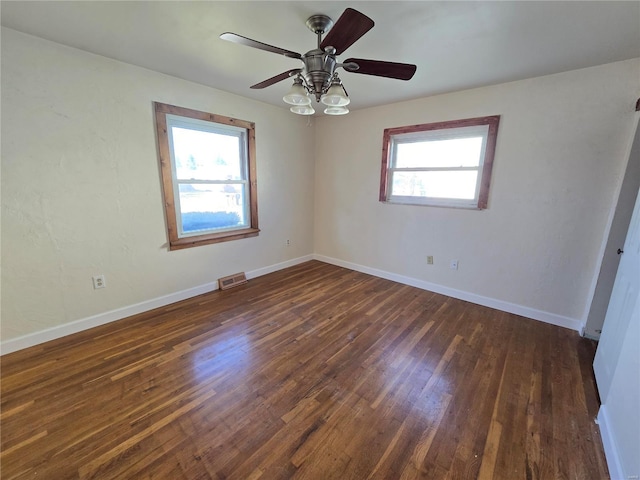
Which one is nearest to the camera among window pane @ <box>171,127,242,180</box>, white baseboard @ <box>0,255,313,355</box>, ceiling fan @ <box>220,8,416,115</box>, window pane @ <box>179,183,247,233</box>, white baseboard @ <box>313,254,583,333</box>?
ceiling fan @ <box>220,8,416,115</box>

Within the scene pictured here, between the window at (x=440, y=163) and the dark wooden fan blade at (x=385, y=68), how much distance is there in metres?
1.57

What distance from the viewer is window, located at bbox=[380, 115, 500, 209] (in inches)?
112

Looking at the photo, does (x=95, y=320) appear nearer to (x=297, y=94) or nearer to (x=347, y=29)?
(x=297, y=94)

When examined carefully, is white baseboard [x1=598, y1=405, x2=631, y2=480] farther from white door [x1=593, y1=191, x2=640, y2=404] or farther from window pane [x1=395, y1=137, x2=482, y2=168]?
window pane [x1=395, y1=137, x2=482, y2=168]

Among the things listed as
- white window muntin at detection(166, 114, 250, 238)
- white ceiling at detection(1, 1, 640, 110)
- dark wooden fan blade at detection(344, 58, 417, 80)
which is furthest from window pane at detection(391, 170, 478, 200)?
white window muntin at detection(166, 114, 250, 238)

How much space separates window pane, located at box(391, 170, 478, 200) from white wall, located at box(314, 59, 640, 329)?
0.19m

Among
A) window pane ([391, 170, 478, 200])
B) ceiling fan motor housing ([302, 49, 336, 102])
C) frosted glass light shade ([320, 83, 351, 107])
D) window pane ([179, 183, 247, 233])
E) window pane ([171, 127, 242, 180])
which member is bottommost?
window pane ([179, 183, 247, 233])

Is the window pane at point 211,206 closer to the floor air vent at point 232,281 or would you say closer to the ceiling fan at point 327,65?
the floor air vent at point 232,281

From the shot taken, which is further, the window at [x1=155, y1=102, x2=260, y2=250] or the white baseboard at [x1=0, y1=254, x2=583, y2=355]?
the window at [x1=155, y1=102, x2=260, y2=250]

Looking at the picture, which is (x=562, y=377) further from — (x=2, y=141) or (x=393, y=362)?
(x=2, y=141)

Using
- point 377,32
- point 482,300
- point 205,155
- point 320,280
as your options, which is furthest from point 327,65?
point 482,300

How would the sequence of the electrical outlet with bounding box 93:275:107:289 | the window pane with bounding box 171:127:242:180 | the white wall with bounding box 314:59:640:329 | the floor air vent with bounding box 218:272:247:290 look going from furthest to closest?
the floor air vent with bounding box 218:272:247:290, the window pane with bounding box 171:127:242:180, the electrical outlet with bounding box 93:275:107:289, the white wall with bounding box 314:59:640:329

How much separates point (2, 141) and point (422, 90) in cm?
362

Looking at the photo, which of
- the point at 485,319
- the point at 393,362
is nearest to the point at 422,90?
the point at 485,319
